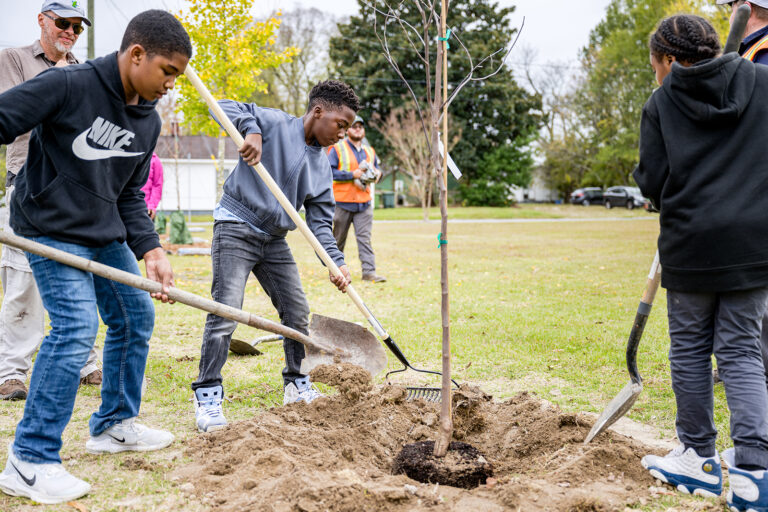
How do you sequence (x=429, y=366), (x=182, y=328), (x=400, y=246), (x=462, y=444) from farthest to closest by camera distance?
(x=400, y=246), (x=182, y=328), (x=429, y=366), (x=462, y=444)

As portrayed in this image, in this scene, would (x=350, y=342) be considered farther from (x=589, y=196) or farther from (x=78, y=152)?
(x=589, y=196)

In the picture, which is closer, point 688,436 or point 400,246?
point 688,436

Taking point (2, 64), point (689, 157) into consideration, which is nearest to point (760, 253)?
point (689, 157)

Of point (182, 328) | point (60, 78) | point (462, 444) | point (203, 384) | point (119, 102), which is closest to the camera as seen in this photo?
point (60, 78)

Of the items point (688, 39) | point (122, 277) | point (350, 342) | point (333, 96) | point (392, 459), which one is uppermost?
point (688, 39)

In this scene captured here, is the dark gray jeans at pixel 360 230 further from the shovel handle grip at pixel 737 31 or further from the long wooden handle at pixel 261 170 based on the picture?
the shovel handle grip at pixel 737 31

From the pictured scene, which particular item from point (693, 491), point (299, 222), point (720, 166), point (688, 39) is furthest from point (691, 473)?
point (299, 222)

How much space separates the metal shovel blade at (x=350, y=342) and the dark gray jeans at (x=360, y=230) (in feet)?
16.4

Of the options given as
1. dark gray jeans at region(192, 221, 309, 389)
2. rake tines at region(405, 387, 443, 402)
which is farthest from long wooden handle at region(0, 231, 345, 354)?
rake tines at region(405, 387, 443, 402)

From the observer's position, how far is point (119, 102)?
283cm

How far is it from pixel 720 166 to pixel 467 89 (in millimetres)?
35664

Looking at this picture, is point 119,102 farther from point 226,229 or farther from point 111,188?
point 226,229

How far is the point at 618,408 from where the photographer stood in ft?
10.5

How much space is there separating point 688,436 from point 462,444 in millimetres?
1062
